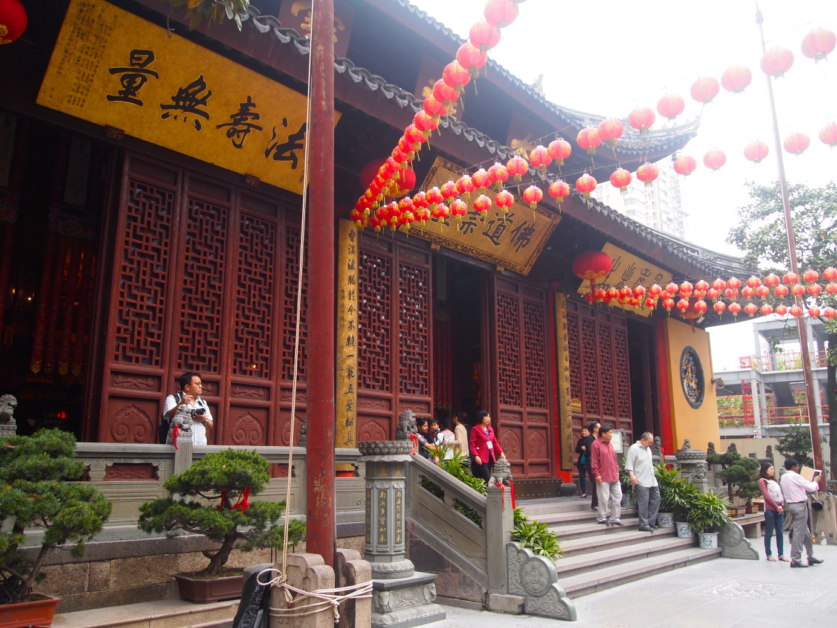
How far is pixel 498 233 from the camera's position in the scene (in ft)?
34.1

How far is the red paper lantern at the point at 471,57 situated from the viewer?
19.5ft

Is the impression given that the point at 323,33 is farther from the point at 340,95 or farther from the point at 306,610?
the point at 306,610

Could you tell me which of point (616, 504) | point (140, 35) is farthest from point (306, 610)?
point (616, 504)

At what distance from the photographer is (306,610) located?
3.35 meters

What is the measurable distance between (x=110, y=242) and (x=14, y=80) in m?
1.60

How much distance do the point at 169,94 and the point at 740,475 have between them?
12043mm

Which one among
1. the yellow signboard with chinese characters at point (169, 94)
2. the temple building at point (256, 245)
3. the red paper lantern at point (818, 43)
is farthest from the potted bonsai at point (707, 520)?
the yellow signboard with chinese characters at point (169, 94)

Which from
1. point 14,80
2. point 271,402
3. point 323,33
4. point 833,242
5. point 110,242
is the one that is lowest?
point 271,402

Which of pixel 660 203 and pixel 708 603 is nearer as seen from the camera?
pixel 708 603

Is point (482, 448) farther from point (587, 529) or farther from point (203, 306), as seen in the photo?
point (203, 306)

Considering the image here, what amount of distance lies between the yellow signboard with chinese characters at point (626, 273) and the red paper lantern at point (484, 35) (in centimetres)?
673

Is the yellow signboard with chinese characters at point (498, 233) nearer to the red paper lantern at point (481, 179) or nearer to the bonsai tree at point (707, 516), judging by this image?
the red paper lantern at point (481, 179)

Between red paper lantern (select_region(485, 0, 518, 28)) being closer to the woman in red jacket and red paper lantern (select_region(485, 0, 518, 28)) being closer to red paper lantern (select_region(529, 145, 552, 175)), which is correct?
red paper lantern (select_region(529, 145, 552, 175))

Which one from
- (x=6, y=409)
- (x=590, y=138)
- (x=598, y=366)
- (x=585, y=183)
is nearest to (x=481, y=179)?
(x=585, y=183)
